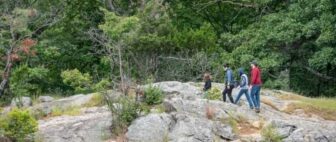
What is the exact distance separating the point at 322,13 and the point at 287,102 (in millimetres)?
9152

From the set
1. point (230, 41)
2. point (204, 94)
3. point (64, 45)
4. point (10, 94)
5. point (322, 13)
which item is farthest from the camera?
point (64, 45)

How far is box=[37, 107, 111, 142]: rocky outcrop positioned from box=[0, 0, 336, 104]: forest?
20.7 ft

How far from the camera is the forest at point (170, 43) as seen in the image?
3014 centimetres

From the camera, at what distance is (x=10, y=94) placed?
2850 centimetres

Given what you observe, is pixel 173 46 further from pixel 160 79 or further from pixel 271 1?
pixel 271 1

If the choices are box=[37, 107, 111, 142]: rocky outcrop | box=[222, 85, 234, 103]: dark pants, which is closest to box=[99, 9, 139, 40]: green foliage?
box=[37, 107, 111, 142]: rocky outcrop

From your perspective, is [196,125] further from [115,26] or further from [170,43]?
[170,43]

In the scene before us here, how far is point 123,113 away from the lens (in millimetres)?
19578

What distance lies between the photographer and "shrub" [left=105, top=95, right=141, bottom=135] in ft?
64.1

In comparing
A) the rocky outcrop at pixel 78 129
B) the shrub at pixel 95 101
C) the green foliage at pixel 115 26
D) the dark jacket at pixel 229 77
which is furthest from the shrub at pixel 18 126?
the dark jacket at pixel 229 77

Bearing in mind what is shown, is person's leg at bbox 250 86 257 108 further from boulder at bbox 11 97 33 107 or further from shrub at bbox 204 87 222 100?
boulder at bbox 11 97 33 107

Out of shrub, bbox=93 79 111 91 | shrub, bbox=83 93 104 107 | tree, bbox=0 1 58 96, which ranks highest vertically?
tree, bbox=0 1 58 96

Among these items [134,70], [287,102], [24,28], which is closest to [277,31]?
[134,70]

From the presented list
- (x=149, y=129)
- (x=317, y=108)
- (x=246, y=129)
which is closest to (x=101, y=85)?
(x=149, y=129)
